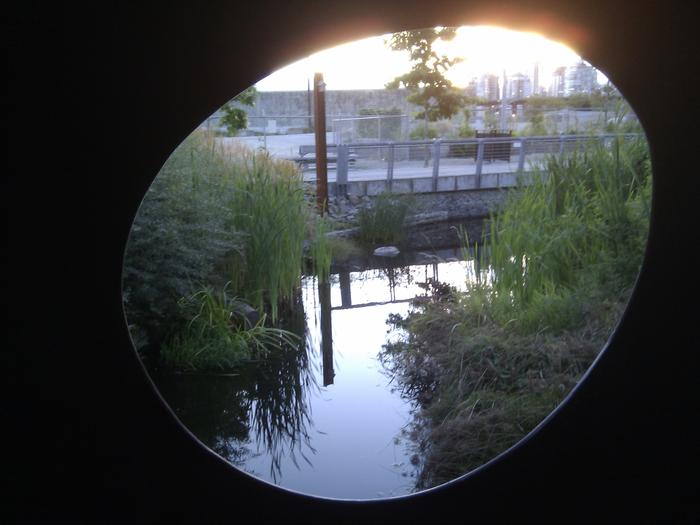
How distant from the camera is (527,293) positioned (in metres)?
4.18

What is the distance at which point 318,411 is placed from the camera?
3.97 meters

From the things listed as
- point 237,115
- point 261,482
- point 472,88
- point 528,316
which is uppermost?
point 472,88

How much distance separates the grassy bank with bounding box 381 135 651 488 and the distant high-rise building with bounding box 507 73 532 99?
714 cm

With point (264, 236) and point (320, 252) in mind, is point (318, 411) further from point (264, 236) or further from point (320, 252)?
point (320, 252)

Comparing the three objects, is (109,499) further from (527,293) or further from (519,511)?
(527,293)

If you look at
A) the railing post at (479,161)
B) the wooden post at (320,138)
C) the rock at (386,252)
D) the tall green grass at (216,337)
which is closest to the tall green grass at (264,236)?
the tall green grass at (216,337)

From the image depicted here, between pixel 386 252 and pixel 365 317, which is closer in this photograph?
pixel 365 317

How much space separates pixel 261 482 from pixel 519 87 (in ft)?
36.9

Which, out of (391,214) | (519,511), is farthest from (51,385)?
(391,214)

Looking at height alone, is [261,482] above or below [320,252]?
above

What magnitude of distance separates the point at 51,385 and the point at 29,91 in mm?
597

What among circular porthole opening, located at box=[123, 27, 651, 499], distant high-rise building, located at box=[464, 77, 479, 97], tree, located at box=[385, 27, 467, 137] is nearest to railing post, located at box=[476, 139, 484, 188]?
tree, located at box=[385, 27, 467, 137]

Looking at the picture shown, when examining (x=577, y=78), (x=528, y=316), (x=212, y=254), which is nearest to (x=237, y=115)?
(x=212, y=254)

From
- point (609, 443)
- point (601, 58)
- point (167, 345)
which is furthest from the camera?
point (167, 345)
